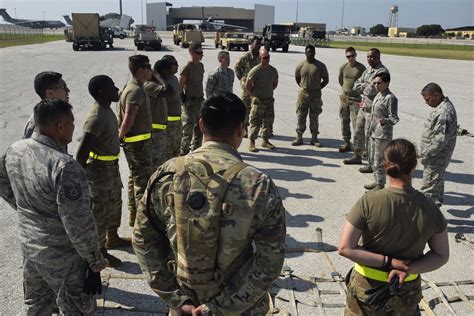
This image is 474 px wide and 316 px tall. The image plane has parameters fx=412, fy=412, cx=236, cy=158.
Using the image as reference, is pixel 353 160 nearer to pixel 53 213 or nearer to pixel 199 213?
pixel 53 213

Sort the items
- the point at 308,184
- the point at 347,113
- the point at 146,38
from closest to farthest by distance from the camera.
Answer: the point at 308,184
the point at 347,113
the point at 146,38

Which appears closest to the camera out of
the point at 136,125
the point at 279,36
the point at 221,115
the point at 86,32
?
the point at 221,115

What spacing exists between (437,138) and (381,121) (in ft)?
3.21

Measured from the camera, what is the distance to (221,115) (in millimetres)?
2014

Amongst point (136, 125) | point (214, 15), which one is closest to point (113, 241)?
point (136, 125)

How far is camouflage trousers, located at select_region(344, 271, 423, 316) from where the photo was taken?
2.55m

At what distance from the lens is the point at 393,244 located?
2.47 meters

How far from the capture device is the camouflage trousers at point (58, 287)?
2658 millimetres

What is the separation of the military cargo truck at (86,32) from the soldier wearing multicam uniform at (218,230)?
36224mm

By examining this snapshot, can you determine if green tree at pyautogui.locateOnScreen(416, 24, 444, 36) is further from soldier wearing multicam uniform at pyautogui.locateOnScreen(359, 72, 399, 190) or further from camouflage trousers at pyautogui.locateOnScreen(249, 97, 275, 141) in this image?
soldier wearing multicam uniform at pyautogui.locateOnScreen(359, 72, 399, 190)

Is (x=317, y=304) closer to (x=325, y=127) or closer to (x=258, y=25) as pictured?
(x=325, y=127)

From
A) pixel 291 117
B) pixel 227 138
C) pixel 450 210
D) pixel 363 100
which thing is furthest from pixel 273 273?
pixel 291 117

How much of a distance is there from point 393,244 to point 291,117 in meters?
9.21

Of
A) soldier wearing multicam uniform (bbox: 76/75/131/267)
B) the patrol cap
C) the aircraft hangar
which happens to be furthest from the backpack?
the aircraft hangar
